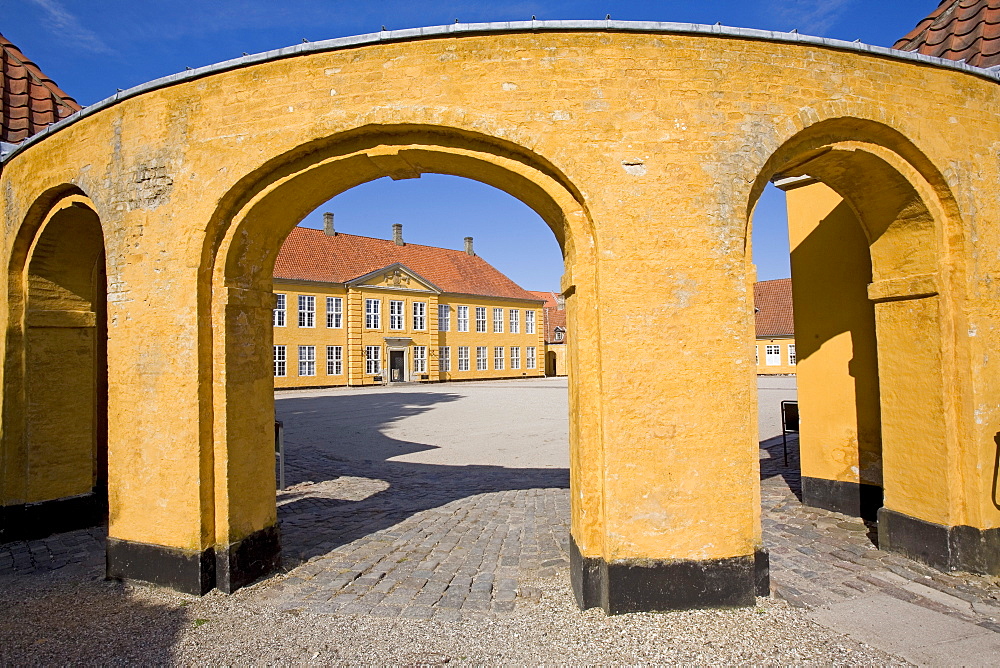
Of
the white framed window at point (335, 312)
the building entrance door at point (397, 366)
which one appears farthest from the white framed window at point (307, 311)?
the building entrance door at point (397, 366)

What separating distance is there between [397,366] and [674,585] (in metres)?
33.9

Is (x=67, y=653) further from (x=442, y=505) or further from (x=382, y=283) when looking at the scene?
(x=382, y=283)

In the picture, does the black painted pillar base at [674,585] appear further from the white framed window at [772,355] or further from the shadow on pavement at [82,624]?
the white framed window at [772,355]

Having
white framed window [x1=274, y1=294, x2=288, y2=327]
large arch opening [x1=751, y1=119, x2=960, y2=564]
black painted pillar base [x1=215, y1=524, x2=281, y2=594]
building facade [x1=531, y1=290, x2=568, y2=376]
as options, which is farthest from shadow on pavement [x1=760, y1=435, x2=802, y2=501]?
building facade [x1=531, y1=290, x2=568, y2=376]

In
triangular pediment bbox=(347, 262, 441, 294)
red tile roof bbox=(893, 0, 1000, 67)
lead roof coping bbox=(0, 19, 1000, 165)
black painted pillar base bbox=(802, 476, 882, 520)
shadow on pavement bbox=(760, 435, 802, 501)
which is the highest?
triangular pediment bbox=(347, 262, 441, 294)

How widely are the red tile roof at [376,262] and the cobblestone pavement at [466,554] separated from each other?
2710cm

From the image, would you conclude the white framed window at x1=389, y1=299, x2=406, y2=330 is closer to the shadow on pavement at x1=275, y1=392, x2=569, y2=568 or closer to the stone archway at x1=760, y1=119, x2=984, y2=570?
the shadow on pavement at x1=275, y1=392, x2=569, y2=568

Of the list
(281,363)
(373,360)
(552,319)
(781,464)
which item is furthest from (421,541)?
(552,319)

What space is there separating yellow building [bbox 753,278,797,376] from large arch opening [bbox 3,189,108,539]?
40.8m

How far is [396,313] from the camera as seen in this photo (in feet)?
122

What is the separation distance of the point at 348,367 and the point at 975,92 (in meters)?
33.2

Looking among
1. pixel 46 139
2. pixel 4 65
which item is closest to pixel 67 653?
pixel 46 139

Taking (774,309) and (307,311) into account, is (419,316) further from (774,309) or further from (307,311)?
(774,309)

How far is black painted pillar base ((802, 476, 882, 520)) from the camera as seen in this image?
6.24 meters
